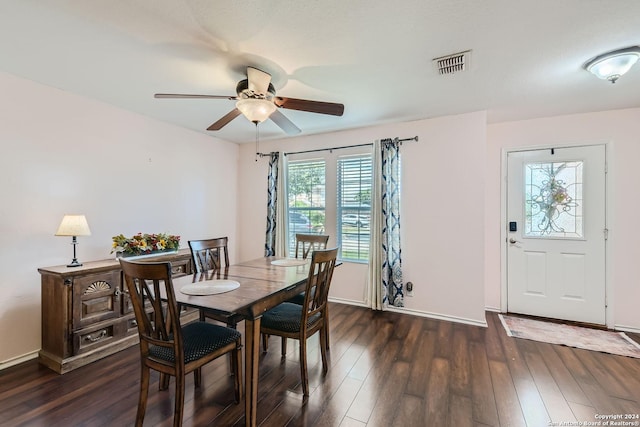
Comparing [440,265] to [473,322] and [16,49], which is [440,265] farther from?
[16,49]

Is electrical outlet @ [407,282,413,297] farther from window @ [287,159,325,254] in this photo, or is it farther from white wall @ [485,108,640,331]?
white wall @ [485,108,640,331]

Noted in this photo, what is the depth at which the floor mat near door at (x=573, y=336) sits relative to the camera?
2660mm

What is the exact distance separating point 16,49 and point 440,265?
169 inches

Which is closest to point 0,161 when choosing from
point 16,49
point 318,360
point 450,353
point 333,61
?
point 16,49

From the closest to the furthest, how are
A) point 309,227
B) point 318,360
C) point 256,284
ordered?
1. point 256,284
2. point 318,360
3. point 309,227

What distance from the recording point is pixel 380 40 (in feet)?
6.15

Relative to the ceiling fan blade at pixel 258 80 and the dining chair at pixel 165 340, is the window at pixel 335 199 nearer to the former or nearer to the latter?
the ceiling fan blade at pixel 258 80

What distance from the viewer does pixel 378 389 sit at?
2.04 m

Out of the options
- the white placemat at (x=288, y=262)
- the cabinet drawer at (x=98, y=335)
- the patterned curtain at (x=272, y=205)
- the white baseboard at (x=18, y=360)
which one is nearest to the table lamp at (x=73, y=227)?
the cabinet drawer at (x=98, y=335)

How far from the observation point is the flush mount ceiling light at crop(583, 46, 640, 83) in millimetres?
1939

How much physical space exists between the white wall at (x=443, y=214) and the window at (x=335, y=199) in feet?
1.10

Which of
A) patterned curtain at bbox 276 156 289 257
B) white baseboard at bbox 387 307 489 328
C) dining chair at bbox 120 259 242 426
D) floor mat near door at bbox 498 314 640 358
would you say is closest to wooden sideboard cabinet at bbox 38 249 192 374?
dining chair at bbox 120 259 242 426

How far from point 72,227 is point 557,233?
16.6ft

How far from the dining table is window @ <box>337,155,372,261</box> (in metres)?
1.53
